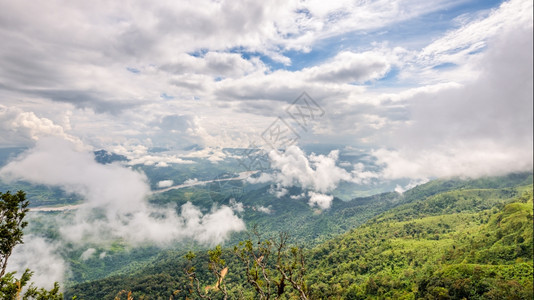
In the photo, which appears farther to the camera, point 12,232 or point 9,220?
point 12,232

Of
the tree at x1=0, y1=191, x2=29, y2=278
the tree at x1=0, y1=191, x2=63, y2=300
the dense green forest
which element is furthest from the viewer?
the dense green forest

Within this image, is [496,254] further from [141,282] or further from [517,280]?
[141,282]

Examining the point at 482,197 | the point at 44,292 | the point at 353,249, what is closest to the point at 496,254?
the point at 353,249

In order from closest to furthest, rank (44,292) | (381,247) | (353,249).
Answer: (44,292), (381,247), (353,249)

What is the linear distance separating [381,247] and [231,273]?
8133 cm

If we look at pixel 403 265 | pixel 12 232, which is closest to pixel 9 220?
pixel 12 232

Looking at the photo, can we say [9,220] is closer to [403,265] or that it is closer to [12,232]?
[12,232]

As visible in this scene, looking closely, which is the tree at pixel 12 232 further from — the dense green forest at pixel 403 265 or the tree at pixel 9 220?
the dense green forest at pixel 403 265

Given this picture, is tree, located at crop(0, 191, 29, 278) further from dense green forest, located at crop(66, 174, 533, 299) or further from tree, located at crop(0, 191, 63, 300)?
dense green forest, located at crop(66, 174, 533, 299)

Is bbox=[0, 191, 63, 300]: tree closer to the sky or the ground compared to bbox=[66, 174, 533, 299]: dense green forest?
closer to the sky

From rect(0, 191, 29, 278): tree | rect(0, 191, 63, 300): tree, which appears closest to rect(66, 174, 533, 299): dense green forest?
rect(0, 191, 63, 300): tree

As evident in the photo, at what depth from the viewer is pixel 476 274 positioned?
5006 cm

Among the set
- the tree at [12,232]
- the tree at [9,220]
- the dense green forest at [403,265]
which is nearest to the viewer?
the tree at [12,232]

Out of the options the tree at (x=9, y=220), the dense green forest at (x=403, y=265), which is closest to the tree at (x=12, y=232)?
the tree at (x=9, y=220)
